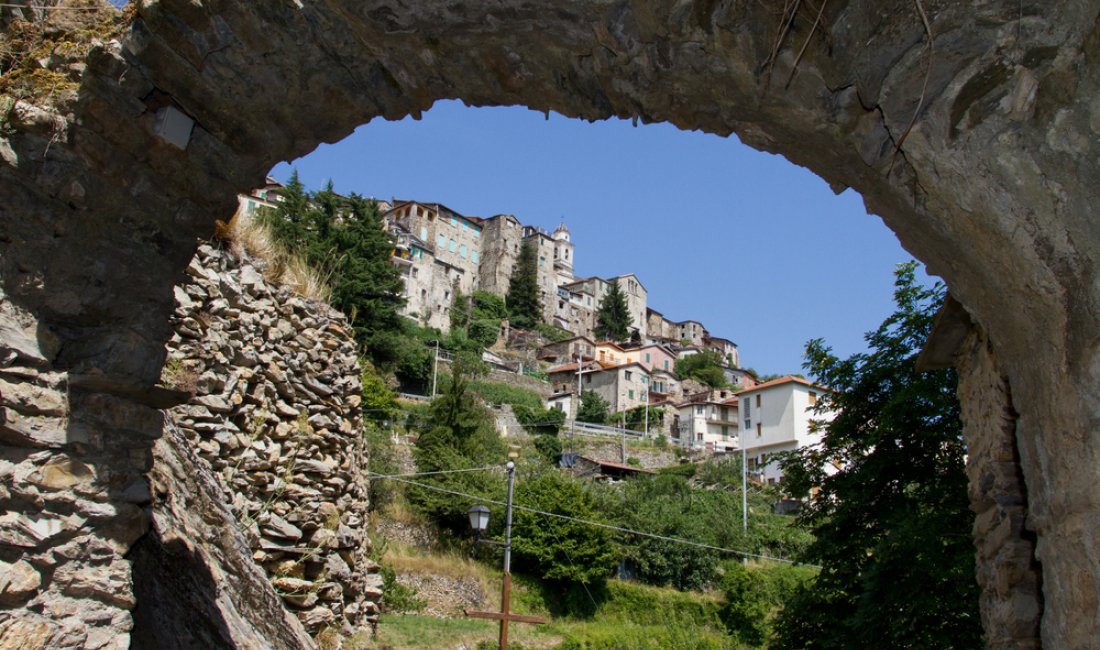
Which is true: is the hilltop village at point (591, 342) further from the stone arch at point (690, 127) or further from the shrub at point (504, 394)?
the stone arch at point (690, 127)

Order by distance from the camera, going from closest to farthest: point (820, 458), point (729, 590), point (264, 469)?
1. point (264, 469)
2. point (820, 458)
3. point (729, 590)

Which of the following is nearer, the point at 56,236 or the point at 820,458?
the point at 56,236

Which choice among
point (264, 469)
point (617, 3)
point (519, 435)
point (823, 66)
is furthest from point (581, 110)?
point (519, 435)

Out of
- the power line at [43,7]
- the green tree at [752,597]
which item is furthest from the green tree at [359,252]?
the power line at [43,7]

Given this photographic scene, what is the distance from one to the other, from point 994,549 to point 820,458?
746cm

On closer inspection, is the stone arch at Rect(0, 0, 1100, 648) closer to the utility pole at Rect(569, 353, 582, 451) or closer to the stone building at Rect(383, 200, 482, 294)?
the utility pole at Rect(569, 353, 582, 451)

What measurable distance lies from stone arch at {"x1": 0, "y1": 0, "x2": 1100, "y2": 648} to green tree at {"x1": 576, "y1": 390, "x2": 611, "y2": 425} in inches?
2065

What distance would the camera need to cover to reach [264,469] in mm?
7508

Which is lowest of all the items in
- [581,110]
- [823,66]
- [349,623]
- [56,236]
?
[349,623]

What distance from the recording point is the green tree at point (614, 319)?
277ft

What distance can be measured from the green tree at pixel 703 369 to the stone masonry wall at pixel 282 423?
6819cm

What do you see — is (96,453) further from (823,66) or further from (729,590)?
(729,590)

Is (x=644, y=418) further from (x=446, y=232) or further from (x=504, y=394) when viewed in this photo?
(x=446, y=232)

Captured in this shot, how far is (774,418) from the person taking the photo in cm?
4662
